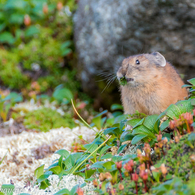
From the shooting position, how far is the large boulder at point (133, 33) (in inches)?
278

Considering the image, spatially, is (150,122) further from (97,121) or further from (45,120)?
(45,120)

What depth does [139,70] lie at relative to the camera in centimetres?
472

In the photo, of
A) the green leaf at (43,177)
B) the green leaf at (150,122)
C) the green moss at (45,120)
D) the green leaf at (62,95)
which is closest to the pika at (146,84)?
the green leaf at (150,122)

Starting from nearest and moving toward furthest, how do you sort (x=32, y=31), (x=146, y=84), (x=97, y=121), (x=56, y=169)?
(x=56, y=169) → (x=146, y=84) → (x=97, y=121) → (x=32, y=31)

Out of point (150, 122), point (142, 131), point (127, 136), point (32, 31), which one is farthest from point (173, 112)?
point (32, 31)

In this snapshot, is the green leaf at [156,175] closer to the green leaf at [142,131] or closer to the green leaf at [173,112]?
the green leaf at [142,131]

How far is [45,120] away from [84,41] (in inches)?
117

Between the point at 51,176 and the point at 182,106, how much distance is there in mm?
2079

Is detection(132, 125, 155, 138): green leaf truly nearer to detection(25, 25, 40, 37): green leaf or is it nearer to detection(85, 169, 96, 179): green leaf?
detection(85, 169, 96, 179): green leaf

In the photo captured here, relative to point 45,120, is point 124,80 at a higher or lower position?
higher

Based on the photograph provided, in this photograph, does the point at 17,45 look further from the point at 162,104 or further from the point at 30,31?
the point at 162,104

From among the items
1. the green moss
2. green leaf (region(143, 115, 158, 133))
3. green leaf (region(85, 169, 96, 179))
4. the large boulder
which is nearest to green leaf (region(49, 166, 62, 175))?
green leaf (region(85, 169, 96, 179))

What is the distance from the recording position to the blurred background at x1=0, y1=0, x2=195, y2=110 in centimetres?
726

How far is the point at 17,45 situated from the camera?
1027cm
